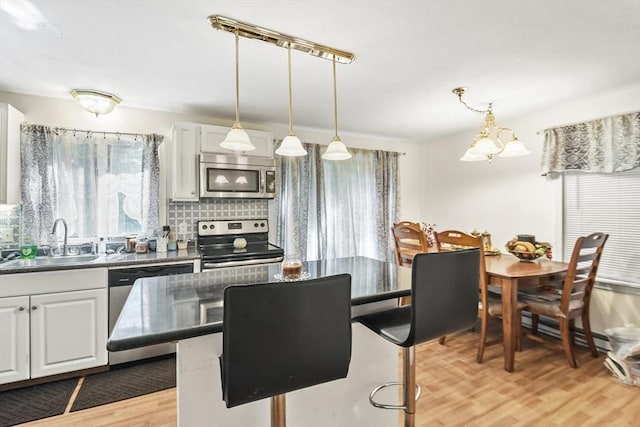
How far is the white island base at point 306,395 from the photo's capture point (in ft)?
3.89

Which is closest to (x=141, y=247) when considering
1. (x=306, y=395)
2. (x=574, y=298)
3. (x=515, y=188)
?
(x=306, y=395)

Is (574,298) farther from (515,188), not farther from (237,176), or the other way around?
(237,176)

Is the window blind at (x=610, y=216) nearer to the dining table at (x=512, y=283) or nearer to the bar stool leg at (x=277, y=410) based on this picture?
the dining table at (x=512, y=283)

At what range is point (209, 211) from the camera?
3.41 metres

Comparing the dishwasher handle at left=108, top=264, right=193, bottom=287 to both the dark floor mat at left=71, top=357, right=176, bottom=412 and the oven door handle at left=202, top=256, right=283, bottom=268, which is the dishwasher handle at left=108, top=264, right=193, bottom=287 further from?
the dark floor mat at left=71, top=357, right=176, bottom=412

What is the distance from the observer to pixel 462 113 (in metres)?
3.36

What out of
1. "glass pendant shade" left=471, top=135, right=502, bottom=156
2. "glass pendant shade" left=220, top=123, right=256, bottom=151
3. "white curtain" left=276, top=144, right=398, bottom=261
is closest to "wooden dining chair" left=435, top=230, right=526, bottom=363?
"glass pendant shade" left=471, top=135, right=502, bottom=156

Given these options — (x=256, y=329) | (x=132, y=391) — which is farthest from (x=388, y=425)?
(x=132, y=391)

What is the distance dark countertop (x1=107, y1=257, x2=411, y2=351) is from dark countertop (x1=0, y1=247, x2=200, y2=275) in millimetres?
1127

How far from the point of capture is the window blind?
8.92ft

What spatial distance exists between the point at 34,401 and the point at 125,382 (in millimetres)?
536

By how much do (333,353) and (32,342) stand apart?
252cm

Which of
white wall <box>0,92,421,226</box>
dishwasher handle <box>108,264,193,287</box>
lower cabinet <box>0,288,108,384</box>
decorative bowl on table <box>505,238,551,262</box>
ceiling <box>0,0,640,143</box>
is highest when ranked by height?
ceiling <box>0,0,640,143</box>

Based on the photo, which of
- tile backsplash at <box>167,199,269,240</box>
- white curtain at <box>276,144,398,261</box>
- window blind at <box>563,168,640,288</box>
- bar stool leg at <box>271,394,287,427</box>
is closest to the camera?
bar stool leg at <box>271,394,287,427</box>
